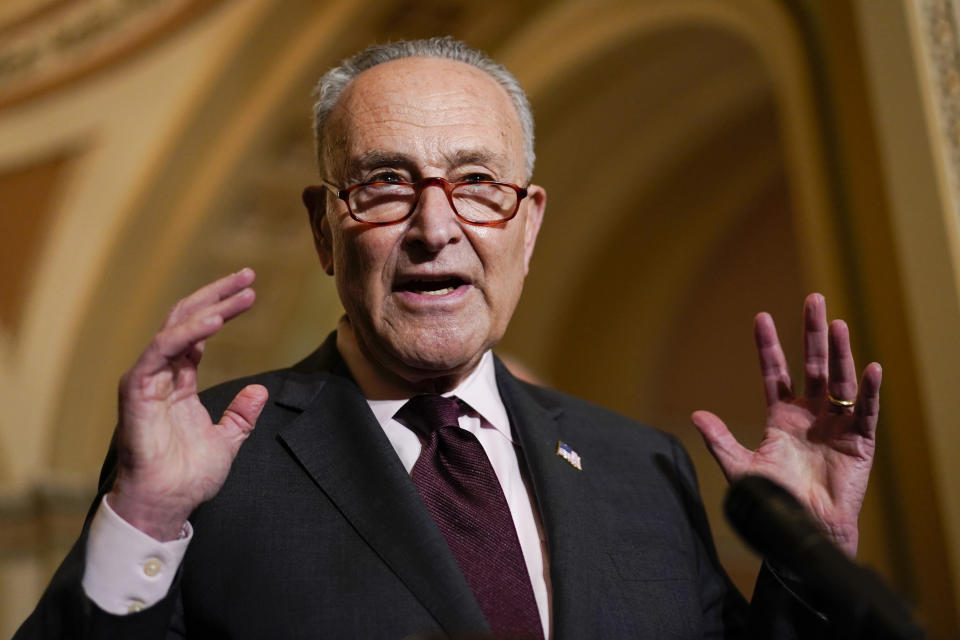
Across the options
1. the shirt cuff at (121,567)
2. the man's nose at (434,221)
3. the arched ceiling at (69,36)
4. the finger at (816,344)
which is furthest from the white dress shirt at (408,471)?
the arched ceiling at (69,36)

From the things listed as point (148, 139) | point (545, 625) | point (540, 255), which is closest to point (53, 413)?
point (148, 139)

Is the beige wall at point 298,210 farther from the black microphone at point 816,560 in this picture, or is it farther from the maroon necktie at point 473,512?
the black microphone at point 816,560

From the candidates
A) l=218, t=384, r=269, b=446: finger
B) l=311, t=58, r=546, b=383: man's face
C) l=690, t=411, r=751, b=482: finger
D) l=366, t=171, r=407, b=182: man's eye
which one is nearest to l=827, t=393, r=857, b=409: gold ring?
l=690, t=411, r=751, b=482: finger

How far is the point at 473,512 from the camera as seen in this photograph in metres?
1.31

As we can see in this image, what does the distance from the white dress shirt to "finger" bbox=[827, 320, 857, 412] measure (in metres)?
0.47

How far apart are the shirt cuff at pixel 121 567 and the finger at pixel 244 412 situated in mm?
175

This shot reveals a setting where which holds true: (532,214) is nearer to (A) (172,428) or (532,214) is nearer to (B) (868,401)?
(B) (868,401)

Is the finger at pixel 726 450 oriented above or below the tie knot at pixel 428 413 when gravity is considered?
below

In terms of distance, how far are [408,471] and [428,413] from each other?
0.31ft

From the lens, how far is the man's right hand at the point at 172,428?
1.10m

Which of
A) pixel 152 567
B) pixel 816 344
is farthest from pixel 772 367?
pixel 152 567

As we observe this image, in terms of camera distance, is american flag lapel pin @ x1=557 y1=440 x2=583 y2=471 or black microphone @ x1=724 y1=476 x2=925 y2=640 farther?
american flag lapel pin @ x1=557 y1=440 x2=583 y2=471

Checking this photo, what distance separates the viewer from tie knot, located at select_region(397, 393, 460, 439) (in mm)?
1405

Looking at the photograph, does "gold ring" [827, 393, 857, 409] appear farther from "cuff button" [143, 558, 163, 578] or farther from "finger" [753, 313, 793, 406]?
"cuff button" [143, 558, 163, 578]
